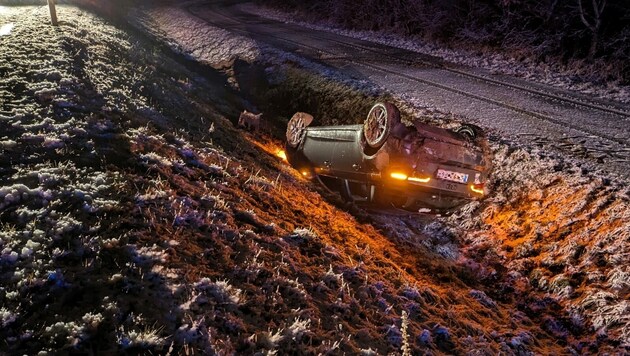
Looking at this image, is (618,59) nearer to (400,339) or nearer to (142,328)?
(400,339)

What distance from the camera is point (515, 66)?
1620 cm

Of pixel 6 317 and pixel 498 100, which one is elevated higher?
pixel 498 100

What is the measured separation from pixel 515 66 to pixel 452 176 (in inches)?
470

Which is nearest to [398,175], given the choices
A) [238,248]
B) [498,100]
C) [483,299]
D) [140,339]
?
[483,299]

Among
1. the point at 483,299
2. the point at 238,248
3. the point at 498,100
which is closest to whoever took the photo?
the point at 238,248

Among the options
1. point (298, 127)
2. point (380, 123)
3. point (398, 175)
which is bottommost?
point (398, 175)

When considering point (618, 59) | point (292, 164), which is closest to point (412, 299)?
point (292, 164)

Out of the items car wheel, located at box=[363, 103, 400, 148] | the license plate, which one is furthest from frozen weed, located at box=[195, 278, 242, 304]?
the license plate

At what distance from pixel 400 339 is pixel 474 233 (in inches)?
184

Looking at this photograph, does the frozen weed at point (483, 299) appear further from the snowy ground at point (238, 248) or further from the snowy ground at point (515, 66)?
the snowy ground at point (515, 66)

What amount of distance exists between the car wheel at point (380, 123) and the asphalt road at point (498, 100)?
4732 mm

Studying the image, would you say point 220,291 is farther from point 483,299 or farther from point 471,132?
point 471,132

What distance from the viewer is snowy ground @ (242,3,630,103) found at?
13016 mm

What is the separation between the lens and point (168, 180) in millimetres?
5973
